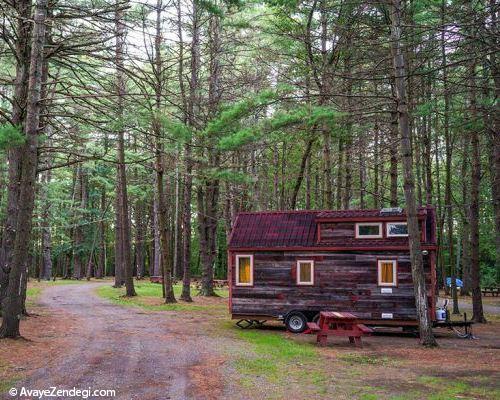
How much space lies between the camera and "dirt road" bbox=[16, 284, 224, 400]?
7562mm

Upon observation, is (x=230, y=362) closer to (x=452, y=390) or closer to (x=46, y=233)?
(x=452, y=390)

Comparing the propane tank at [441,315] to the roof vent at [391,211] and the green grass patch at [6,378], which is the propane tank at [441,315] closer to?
the roof vent at [391,211]

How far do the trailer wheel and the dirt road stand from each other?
2921mm

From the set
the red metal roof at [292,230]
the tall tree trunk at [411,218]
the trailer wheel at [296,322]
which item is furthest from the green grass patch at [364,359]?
the red metal roof at [292,230]

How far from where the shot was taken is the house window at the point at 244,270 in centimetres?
1655

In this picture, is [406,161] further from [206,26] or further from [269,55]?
[206,26]

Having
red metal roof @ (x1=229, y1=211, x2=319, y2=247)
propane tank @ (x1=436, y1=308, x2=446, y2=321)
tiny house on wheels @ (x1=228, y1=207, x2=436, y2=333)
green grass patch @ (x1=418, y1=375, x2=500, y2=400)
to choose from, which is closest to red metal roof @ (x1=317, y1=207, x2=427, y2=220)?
tiny house on wheels @ (x1=228, y1=207, x2=436, y2=333)

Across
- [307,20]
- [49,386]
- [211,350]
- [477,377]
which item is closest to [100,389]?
[49,386]

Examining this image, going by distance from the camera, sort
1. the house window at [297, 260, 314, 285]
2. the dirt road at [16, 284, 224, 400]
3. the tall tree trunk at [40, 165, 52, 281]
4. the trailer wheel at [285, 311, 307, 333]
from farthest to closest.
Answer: the tall tree trunk at [40, 165, 52, 281], the house window at [297, 260, 314, 285], the trailer wheel at [285, 311, 307, 333], the dirt road at [16, 284, 224, 400]

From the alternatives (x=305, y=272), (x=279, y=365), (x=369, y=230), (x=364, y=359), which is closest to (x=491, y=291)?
(x=369, y=230)

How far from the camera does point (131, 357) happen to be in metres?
9.88

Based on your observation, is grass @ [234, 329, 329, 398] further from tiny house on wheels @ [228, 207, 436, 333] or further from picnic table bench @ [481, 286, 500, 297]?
picnic table bench @ [481, 286, 500, 297]

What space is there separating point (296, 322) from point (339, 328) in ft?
8.81

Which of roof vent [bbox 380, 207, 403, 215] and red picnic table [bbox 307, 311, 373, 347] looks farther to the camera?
roof vent [bbox 380, 207, 403, 215]
